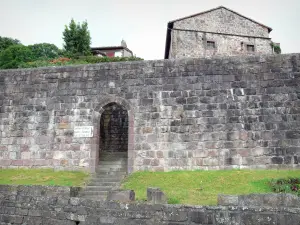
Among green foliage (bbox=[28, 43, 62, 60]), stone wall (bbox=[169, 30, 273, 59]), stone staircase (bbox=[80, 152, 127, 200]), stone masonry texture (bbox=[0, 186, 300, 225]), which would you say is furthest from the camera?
green foliage (bbox=[28, 43, 62, 60])

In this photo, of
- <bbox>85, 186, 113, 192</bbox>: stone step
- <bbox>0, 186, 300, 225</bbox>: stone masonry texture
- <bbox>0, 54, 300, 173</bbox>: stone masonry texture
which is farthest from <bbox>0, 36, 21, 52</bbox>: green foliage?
<bbox>0, 186, 300, 225</bbox>: stone masonry texture

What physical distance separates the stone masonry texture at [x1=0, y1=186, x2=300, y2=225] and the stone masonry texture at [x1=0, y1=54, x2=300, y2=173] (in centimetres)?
504

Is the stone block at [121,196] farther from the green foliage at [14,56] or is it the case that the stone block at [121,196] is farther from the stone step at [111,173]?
the green foliage at [14,56]

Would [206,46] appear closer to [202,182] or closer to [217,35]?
[217,35]

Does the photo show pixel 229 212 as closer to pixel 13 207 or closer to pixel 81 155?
pixel 13 207

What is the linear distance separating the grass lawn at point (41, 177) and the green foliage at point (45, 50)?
1526 inches

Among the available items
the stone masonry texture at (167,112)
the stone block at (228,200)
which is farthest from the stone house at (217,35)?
the stone block at (228,200)

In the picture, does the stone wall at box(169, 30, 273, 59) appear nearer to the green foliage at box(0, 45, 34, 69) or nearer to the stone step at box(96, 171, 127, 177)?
the stone step at box(96, 171, 127, 177)

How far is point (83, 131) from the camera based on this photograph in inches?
488

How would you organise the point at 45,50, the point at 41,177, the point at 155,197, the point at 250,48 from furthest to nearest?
1. the point at 45,50
2. the point at 250,48
3. the point at 41,177
4. the point at 155,197

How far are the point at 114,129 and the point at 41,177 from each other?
17.4 ft

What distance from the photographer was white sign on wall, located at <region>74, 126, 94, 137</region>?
40.4 ft

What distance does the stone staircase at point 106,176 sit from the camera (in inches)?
404

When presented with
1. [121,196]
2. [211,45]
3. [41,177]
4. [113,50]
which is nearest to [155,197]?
[121,196]
